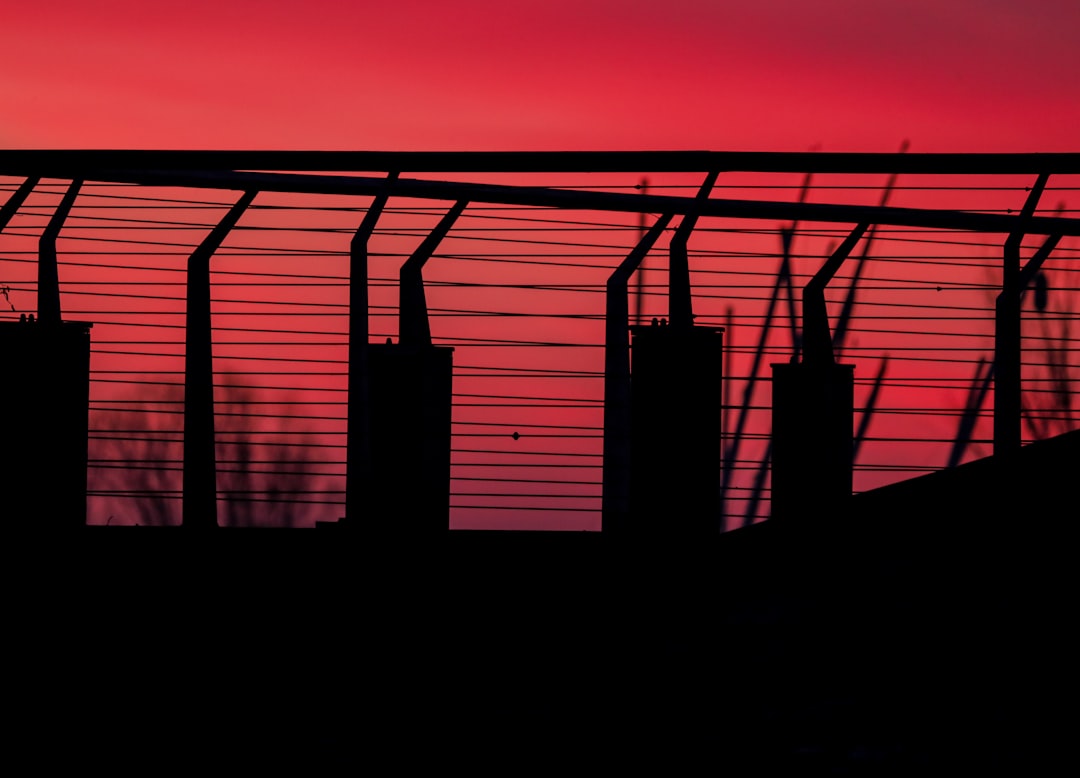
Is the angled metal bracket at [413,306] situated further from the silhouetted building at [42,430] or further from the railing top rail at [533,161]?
the silhouetted building at [42,430]

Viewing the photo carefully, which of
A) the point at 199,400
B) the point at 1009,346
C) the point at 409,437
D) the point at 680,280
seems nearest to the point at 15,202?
the point at 199,400

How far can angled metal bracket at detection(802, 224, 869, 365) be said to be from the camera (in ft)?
9.46

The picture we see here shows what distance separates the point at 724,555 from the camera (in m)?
2.40

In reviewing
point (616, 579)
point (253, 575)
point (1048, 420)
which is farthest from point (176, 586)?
point (1048, 420)

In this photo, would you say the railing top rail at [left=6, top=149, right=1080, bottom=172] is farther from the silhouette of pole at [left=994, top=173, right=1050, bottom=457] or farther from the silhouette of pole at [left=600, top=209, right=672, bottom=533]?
the silhouette of pole at [left=600, top=209, right=672, bottom=533]

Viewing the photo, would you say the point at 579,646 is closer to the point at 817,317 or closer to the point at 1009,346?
the point at 817,317

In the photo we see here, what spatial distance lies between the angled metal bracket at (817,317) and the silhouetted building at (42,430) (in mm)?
1521

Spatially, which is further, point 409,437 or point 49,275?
point 49,275

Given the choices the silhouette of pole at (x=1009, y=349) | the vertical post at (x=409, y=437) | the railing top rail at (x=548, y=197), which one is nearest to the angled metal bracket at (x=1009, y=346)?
the silhouette of pole at (x=1009, y=349)

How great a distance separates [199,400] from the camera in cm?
300

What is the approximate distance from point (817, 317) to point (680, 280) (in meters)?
0.29

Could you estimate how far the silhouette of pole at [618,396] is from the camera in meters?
2.85

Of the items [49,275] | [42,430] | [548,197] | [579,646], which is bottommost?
[579,646]

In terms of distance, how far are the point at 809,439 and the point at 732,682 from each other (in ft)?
2.40
